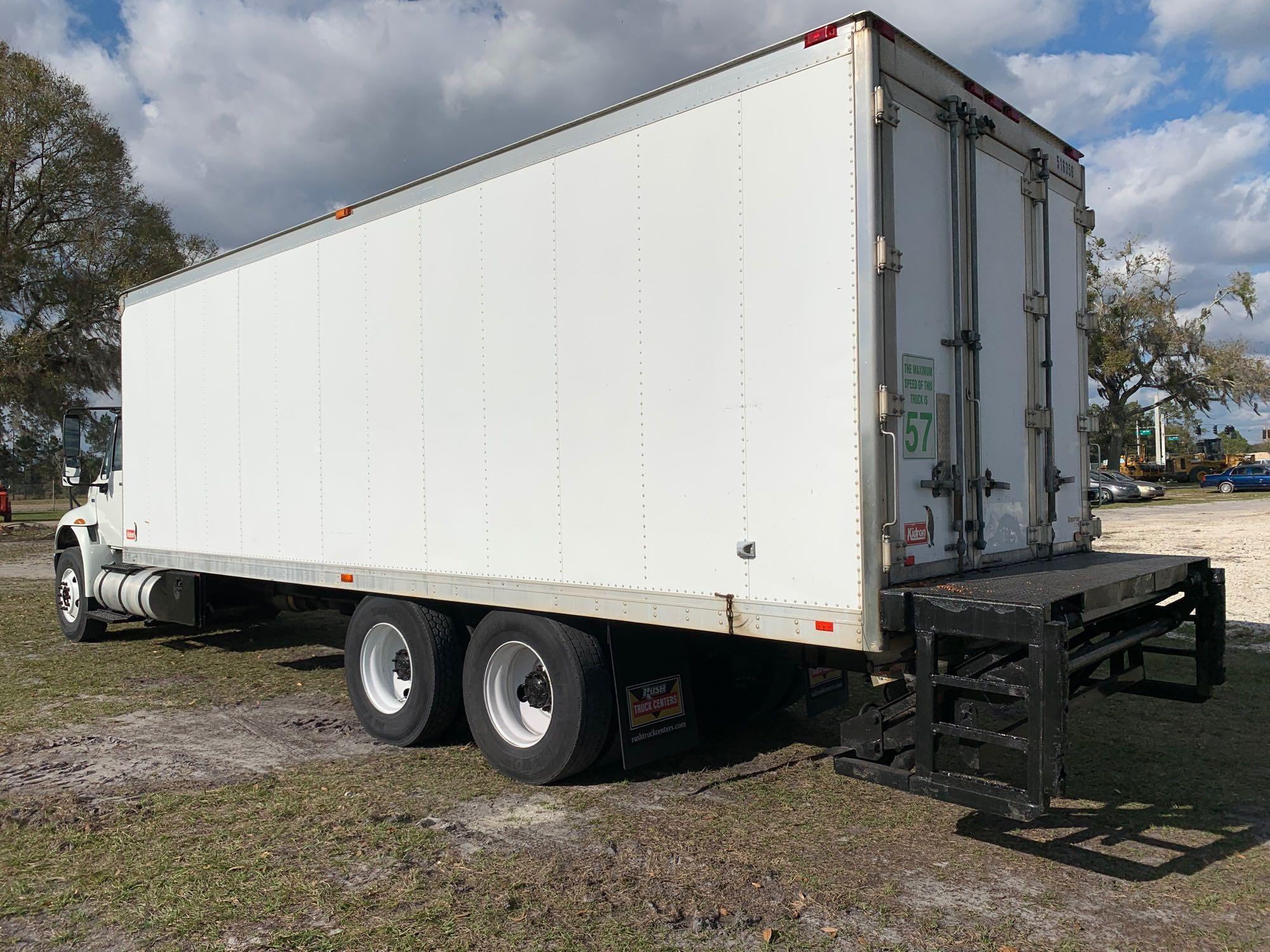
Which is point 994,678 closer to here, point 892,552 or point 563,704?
point 892,552

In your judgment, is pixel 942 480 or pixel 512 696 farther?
pixel 512 696

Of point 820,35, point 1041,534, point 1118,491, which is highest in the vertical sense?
point 820,35

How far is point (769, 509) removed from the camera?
4656mm

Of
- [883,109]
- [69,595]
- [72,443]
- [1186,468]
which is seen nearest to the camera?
[883,109]

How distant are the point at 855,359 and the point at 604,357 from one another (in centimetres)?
156

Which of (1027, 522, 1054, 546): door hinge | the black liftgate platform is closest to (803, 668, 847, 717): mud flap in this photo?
the black liftgate platform

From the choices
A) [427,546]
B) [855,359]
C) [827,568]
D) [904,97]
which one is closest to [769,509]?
[827,568]

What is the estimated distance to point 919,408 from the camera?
4746 mm

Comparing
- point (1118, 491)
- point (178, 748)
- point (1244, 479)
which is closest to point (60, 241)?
point (178, 748)

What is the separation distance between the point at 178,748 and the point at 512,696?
247cm

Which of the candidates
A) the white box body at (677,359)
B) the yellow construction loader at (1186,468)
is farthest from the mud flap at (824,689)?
the yellow construction loader at (1186,468)

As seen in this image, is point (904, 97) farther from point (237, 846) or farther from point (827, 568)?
point (237, 846)

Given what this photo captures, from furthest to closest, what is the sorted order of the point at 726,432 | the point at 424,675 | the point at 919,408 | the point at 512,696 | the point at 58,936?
the point at 424,675 < the point at 512,696 < the point at 726,432 < the point at 919,408 < the point at 58,936

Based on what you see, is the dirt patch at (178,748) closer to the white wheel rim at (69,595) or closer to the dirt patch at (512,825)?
the dirt patch at (512,825)
